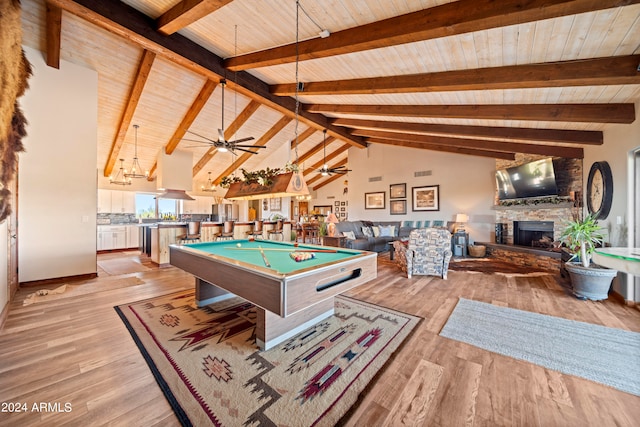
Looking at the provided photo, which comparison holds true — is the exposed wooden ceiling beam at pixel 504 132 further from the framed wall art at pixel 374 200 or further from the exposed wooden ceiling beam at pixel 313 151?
the exposed wooden ceiling beam at pixel 313 151

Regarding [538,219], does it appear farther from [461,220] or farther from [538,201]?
[461,220]

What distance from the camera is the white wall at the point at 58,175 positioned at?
402 cm

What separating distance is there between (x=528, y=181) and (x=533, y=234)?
153cm

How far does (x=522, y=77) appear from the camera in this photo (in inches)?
109

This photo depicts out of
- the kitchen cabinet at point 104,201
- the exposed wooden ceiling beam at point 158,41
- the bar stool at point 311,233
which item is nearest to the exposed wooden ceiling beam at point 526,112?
the exposed wooden ceiling beam at point 158,41

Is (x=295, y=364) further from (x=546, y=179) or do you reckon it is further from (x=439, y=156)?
(x=439, y=156)

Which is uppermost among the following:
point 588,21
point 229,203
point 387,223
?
point 588,21

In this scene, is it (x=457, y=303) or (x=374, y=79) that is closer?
(x=457, y=303)

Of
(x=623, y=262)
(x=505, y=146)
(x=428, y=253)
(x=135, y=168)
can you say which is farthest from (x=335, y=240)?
(x=135, y=168)

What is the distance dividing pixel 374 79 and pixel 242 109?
4.31 meters

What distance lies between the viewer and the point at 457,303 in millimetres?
3322

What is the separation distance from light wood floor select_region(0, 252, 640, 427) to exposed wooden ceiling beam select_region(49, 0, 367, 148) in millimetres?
3960

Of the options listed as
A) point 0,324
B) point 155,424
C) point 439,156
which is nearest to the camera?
point 155,424

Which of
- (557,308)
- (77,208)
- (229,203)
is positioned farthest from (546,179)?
(229,203)
